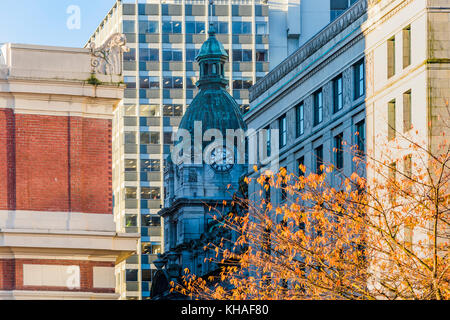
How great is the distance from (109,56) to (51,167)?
4563mm

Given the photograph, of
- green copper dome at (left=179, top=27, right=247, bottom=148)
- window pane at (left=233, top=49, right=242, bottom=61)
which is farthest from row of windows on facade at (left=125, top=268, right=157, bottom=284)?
window pane at (left=233, top=49, right=242, bottom=61)

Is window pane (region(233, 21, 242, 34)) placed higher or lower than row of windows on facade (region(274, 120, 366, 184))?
higher

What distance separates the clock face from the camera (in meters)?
145

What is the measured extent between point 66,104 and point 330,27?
26881 millimetres

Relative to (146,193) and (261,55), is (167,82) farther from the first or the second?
(146,193)

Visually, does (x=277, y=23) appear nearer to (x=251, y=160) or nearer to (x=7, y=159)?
(x=251, y=160)

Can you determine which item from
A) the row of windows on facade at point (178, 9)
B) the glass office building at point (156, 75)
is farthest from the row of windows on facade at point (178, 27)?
the row of windows on facade at point (178, 9)

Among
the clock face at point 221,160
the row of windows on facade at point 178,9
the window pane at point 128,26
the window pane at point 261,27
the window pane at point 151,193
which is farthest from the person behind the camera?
the window pane at point 151,193

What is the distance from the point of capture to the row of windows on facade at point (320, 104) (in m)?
63.4

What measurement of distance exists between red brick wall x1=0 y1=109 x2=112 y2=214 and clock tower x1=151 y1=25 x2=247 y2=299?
320ft

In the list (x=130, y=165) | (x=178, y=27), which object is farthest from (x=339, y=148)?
(x=130, y=165)

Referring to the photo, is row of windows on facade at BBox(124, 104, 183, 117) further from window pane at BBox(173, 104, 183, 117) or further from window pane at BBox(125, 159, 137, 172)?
window pane at BBox(125, 159, 137, 172)

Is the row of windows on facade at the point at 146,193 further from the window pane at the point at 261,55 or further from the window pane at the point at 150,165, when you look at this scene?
the window pane at the point at 261,55
